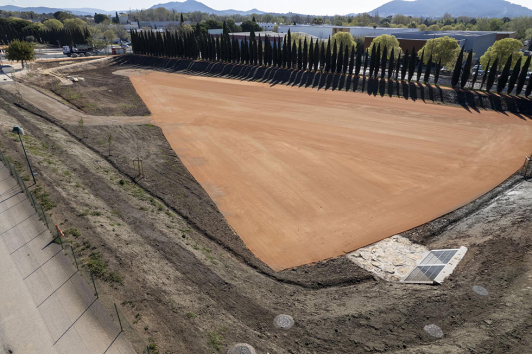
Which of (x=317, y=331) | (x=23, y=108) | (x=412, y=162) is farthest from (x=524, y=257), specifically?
(x=23, y=108)

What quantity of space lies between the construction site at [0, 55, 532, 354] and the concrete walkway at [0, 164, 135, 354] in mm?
68

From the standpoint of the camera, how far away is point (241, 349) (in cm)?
1147

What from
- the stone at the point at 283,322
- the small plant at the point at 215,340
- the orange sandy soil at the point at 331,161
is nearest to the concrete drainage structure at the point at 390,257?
the orange sandy soil at the point at 331,161

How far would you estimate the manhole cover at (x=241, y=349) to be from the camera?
37.3 ft

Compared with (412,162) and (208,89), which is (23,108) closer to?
(208,89)

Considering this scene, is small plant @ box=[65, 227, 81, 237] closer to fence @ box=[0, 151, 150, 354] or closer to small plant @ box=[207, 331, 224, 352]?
fence @ box=[0, 151, 150, 354]

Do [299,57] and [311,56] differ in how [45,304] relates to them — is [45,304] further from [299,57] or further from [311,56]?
[299,57]

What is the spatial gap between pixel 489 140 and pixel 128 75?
66.6 metres

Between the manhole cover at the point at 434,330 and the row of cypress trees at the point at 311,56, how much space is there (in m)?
48.8

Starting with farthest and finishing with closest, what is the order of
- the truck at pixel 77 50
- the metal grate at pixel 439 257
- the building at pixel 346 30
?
the building at pixel 346 30 < the truck at pixel 77 50 < the metal grate at pixel 439 257

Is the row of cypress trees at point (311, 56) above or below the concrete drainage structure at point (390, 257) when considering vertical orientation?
above

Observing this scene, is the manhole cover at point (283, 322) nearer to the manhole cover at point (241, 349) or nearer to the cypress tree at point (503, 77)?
the manhole cover at point (241, 349)

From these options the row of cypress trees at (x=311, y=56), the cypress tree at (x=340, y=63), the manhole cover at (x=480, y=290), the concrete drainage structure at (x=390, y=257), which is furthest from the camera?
the cypress tree at (x=340, y=63)

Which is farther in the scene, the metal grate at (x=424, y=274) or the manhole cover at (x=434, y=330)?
the metal grate at (x=424, y=274)
